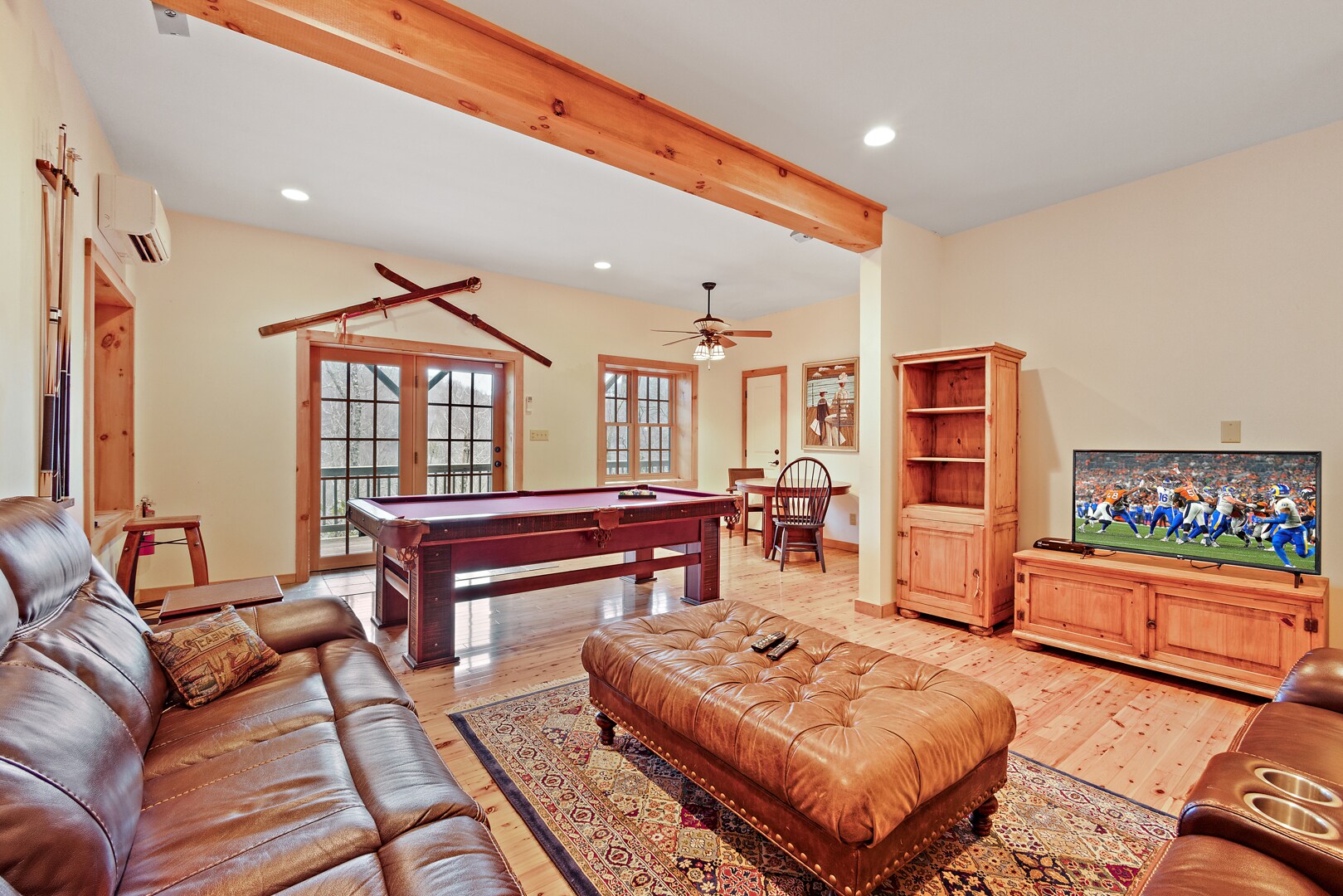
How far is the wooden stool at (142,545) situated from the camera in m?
3.31

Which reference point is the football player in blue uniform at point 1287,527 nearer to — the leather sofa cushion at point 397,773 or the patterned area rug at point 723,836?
the patterned area rug at point 723,836

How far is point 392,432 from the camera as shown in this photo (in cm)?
509

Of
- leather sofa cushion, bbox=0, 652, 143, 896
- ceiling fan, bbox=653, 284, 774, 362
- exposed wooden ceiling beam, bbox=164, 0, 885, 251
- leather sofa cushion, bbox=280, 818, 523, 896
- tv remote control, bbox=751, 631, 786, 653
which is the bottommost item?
leather sofa cushion, bbox=280, 818, 523, 896

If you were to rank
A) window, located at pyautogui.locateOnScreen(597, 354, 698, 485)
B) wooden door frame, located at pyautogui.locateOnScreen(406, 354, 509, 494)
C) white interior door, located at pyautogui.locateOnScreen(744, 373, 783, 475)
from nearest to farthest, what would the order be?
wooden door frame, located at pyautogui.locateOnScreen(406, 354, 509, 494) < window, located at pyautogui.locateOnScreen(597, 354, 698, 485) < white interior door, located at pyautogui.locateOnScreen(744, 373, 783, 475)

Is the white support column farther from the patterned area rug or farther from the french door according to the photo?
the french door

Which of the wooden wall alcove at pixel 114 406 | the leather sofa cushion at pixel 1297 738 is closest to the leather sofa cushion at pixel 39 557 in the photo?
the wooden wall alcove at pixel 114 406

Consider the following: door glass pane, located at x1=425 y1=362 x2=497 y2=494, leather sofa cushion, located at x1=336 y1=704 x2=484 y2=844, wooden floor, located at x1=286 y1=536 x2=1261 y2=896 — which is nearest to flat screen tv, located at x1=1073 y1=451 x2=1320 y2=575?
wooden floor, located at x1=286 y1=536 x2=1261 y2=896

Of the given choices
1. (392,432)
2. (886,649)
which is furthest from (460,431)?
(886,649)

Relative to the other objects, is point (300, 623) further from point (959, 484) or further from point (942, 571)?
point (959, 484)

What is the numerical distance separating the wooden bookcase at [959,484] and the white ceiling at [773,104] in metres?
1.09

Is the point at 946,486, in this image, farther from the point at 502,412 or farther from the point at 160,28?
the point at 160,28

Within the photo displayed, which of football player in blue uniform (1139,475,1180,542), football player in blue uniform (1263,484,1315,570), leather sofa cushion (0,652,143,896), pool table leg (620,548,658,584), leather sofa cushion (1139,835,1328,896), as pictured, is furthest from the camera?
pool table leg (620,548,658,584)

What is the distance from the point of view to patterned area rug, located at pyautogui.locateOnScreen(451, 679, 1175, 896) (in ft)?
5.02

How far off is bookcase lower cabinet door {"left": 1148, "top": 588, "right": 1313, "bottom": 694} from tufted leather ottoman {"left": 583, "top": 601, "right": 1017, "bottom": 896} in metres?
1.86
